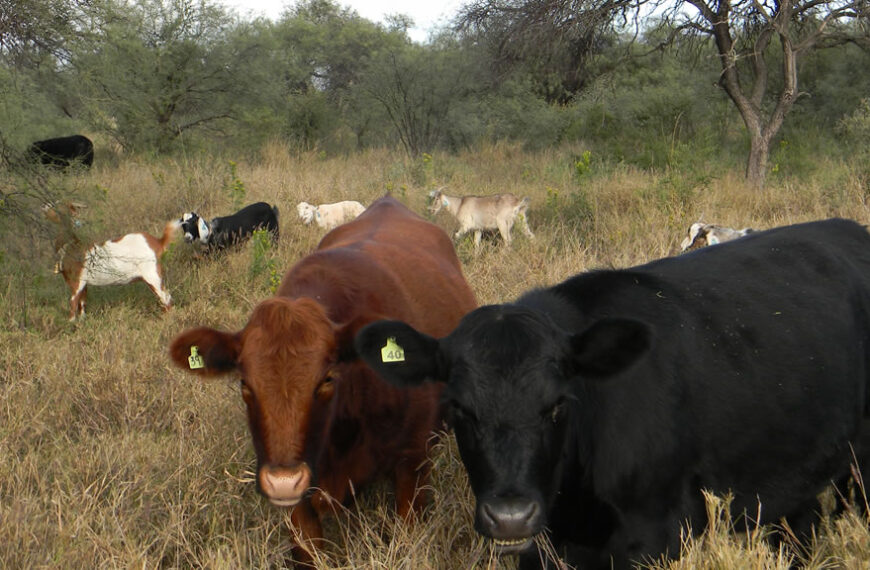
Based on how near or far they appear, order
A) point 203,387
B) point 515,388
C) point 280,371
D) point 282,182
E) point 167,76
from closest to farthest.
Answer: point 515,388
point 280,371
point 203,387
point 282,182
point 167,76

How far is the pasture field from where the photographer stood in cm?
290

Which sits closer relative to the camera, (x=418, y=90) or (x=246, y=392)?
(x=246, y=392)

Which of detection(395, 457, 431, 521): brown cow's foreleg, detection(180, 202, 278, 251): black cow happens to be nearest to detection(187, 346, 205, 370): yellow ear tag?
detection(395, 457, 431, 521): brown cow's foreleg

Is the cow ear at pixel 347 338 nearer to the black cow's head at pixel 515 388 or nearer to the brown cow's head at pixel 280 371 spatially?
the brown cow's head at pixel 280 371

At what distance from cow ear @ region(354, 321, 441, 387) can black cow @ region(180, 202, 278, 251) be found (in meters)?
5.70

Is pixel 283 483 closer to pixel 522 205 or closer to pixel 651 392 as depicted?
pixel 651 392

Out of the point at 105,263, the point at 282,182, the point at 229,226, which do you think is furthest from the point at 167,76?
the point at 105,263

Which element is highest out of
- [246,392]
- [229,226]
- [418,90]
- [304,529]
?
[418,90]

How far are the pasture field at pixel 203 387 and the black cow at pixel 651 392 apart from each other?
0.72 ft

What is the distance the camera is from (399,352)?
2572 mm

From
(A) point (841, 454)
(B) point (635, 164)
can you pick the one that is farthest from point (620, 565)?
(B) point (635, 164)

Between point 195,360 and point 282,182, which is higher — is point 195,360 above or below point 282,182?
above

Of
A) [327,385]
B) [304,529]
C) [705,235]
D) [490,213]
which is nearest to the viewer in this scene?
[327,385]

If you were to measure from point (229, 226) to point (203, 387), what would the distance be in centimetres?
424
